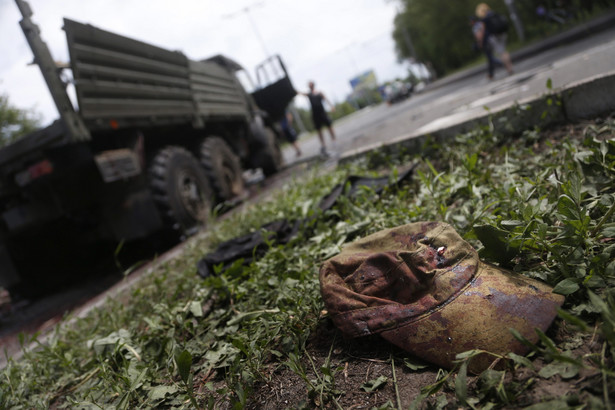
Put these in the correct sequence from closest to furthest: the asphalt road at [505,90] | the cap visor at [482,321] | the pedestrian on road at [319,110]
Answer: the cap visor at [482,321], the asphalt road at [505,90], the pedestrian on road at [319,110]

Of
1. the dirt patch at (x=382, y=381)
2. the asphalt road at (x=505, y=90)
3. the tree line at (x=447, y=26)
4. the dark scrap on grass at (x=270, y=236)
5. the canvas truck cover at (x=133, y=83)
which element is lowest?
the dirt patch at (x=382, y=381)

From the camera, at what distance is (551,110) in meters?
2.80

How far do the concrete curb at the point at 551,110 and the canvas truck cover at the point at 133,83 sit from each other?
3337 millimetres

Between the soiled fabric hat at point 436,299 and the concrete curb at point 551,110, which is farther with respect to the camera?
the concrete curb at point 551,110

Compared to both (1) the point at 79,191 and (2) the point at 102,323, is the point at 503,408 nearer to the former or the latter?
(2) the point at 102,323

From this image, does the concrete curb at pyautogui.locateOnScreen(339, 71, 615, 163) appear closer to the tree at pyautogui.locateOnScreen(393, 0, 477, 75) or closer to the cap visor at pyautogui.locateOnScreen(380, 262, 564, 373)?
the cap visor at pyautogui.locateOnScreen(380, 262, 564, 373)

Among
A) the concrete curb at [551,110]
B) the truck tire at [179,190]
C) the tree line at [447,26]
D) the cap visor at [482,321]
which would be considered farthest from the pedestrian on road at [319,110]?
the tree line at [447,26]

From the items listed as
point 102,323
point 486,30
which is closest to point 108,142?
point 102,323

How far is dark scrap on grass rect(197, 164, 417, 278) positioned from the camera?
2.61 m

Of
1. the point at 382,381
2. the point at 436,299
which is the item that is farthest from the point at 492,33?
the point at 382,381

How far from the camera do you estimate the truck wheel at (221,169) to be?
19.8ft

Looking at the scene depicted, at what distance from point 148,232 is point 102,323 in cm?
228

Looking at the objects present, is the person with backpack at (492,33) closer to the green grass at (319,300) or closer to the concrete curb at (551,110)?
the concrete curb at (551,110)

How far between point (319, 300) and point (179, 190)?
359 centimetres
